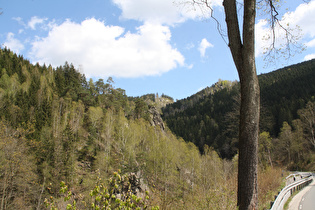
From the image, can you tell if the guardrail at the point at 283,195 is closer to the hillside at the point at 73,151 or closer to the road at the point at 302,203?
the road at the point at 302,203

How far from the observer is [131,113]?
50.0m

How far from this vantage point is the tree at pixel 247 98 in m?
2.91

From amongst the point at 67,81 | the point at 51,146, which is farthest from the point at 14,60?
the point at 51,146

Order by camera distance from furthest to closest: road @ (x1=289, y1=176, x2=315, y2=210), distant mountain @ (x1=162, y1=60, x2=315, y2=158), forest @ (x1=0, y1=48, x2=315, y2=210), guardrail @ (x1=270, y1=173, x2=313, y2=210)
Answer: distant mountain @ (x1=162, y1=60, x2=315, y2=158) < forest @ (x1=0, y1=48, x2=315, y2=210) < road @ (x1=289, y1=176, x2=315, y2=210) < guardrail @ (x1=270, y1=173, x2=313, y2=210)

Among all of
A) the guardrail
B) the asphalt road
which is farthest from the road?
the guardrail

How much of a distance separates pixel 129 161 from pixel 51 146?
418 inches

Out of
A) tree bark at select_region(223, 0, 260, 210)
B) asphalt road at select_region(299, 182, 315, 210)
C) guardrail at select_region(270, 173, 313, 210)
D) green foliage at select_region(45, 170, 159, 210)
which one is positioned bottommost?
asphalt road at select_region(299, 182, 315, 210)


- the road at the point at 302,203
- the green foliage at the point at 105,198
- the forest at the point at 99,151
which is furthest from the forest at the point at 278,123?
the green foliage at the point at 105,198

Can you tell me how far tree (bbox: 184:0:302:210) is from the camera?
2.91 meters

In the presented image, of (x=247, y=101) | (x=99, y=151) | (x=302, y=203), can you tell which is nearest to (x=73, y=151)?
(x=99, y=151)

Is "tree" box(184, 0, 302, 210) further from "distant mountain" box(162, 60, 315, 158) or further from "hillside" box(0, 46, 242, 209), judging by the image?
"distant mountain" box(162, 60, 315, 158)

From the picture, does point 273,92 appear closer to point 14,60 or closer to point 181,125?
point 181,125

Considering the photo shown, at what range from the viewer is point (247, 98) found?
3029 mm

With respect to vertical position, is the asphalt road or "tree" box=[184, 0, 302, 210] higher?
"tree" box=[184, 0, 302, 210]
